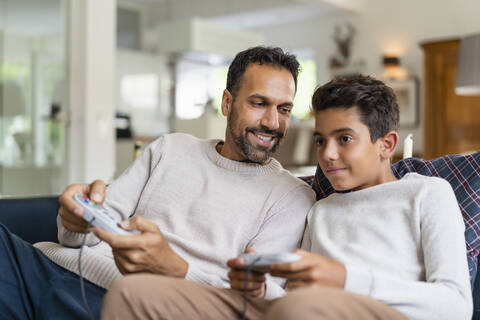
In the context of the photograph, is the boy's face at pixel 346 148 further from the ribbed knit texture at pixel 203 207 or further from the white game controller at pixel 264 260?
the white game controller at pixel 264 260

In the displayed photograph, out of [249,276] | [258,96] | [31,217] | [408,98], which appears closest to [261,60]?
[258,96]

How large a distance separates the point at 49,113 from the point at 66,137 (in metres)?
0.21

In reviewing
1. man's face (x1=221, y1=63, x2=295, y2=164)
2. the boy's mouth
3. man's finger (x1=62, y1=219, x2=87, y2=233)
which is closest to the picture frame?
man's face (x1=221, y1=63, x2=295, y2=164)

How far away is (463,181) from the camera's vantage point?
1486 millimetres

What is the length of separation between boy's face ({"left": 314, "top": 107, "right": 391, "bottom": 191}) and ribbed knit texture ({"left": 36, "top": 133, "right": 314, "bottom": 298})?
203 mm

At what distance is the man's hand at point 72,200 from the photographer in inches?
50.4

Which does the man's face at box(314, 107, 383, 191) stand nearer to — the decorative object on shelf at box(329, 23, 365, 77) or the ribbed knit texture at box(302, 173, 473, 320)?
the ribbed knit texture at box(302, 173, 473, 320)

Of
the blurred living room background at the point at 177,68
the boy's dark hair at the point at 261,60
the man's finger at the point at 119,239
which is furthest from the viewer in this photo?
the blurred living room background at the point at 177,68

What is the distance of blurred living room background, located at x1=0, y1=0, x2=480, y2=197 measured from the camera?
13.6 ft

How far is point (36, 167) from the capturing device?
14.1ft

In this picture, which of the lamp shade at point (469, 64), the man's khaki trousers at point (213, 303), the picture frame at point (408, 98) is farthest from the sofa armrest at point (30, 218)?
the picture frame at point (408, 98)

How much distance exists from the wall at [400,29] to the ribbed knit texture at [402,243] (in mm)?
6237

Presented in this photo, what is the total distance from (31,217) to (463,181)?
1.34 meters

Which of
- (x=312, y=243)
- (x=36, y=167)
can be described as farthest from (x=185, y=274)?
(x=36, y=167)
